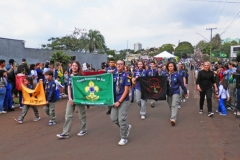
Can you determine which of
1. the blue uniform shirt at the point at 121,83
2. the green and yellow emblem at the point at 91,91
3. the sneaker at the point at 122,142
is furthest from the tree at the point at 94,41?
the sneaker at the point at 122,142

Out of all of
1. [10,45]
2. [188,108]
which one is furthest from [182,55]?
[188,108]

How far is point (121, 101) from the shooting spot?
5676 mm

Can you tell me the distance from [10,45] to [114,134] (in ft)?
53.2

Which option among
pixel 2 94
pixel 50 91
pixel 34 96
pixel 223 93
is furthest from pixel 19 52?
pixel 223 93

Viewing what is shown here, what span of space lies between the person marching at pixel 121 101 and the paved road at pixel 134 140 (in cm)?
31

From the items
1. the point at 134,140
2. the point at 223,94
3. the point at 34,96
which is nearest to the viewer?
the point at 134,140

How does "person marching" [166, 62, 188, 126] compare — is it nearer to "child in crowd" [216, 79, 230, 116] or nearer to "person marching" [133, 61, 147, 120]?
"person marching" [133, 61, 147, 120]

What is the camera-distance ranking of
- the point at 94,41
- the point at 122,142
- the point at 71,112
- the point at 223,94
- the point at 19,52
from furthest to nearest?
the point at 94,41
the point at 19,52
the point at 223,94
the point at 71,112
the point at 122,142

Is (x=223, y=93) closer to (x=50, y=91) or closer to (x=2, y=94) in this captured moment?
(x=50, y=91)

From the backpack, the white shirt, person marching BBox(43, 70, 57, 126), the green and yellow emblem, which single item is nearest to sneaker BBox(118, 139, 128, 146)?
the green and yellow emblem

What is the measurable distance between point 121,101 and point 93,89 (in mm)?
930

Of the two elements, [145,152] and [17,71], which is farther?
[17,71]

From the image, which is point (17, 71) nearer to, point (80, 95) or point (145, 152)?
point (80, 95)

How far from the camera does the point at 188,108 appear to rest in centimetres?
1028
